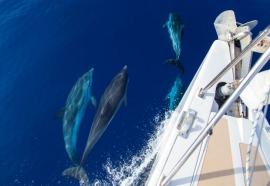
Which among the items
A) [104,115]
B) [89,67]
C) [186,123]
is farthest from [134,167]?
[89,67]

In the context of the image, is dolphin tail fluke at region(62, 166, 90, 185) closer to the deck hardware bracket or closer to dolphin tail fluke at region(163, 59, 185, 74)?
the deck hardware bracket

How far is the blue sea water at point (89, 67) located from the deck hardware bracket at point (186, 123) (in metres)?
2.77

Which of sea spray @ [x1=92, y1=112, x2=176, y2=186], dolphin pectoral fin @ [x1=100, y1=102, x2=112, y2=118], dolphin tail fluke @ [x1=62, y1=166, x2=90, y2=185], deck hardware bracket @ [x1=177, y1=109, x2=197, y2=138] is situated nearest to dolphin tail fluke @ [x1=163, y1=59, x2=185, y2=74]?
sea spray @ [x1=92, y1=112, x2=176, y2=186]

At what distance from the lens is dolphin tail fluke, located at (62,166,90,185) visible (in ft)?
22.6

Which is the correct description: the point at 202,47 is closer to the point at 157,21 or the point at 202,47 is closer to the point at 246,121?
the point at 157,21

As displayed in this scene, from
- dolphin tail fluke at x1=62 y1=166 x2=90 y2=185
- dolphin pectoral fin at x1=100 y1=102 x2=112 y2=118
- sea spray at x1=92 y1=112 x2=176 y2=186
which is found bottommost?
sea spray at x1=92 y1=112 x2=176 y2=186

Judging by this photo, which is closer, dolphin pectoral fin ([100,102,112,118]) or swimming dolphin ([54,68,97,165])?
dolphin pectoral fin ([100,102,112,118])

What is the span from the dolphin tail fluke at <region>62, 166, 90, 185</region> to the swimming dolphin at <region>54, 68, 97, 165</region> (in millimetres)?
320

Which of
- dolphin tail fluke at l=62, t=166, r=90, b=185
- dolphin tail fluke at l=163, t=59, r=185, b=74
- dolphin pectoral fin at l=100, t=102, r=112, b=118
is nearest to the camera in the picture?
dolphin tail fluke at l=62, t=166, r=90, b=185

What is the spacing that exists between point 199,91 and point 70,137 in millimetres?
4273

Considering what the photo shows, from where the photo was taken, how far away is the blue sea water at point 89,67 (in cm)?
755

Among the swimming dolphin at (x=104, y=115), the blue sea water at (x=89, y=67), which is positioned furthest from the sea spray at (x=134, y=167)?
the swimming dolphin at (x=104, y=115)

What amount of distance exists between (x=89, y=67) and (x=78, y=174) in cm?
388

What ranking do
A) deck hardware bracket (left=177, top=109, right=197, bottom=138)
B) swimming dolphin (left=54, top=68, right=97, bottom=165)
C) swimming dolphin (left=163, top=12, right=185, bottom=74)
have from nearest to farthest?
deck hardware bracket (left=177, top=109, right=197, bottom=138), swimming dolphin (left=54, top=68, right=97, bottom=165), swimming dolphin (left=163, top=12, right=185, bottom=74)
